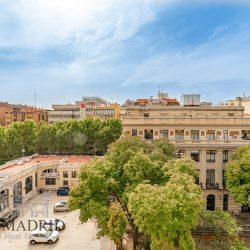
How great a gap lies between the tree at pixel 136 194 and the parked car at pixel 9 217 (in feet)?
35.7

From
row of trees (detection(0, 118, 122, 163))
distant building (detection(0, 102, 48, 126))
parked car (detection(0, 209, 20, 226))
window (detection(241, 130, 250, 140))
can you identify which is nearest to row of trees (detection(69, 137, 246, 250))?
parked car (detection(0, 209, 20, 226))

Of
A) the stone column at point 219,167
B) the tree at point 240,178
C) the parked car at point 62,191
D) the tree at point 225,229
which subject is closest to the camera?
the tree at point 225,229

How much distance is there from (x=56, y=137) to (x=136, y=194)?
1758 inches

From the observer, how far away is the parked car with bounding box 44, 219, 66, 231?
28359mm

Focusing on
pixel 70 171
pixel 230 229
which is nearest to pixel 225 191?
pixel 230 229

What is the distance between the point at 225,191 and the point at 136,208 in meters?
18.7

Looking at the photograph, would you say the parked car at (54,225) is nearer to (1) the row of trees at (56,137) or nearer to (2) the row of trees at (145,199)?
(2) the row of trees at (145,199)

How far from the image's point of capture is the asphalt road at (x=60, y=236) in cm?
2548

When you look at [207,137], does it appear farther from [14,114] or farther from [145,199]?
[14,114]

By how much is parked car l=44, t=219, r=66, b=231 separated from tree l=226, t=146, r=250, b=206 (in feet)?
53.8

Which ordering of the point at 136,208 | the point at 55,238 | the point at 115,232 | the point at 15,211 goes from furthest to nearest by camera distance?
the point at 15,211 → the point at 55,238 → the point at 115,232 → the point at 136,208

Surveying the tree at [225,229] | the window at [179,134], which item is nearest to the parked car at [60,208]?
the window at [179,134]

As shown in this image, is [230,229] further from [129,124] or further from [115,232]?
[129,124]

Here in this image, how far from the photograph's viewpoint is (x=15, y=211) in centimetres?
3256
